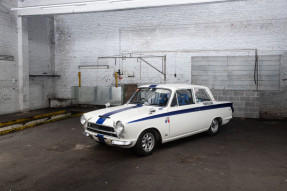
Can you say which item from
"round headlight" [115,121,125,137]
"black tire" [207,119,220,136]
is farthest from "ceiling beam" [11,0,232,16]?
"round headlight" [115,121,125,137]

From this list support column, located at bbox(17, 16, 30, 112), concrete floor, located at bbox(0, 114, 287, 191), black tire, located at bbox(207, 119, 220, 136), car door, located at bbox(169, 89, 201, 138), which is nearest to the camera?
concrete floor, located at bbox(0, 114, 287, 191)

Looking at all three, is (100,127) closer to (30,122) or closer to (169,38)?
(30,122)

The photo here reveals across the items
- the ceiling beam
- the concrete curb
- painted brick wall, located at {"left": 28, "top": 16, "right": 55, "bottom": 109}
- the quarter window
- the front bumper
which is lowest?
the concrete curb

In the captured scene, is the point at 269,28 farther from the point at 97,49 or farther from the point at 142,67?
the point at 97,49

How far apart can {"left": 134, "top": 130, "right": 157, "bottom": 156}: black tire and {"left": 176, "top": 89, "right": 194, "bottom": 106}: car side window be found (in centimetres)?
109

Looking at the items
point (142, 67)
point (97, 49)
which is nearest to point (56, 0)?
point (97, 49)

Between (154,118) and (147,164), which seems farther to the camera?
(154,118)

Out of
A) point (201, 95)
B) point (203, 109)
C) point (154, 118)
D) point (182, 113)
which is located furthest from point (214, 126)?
point (154, 118)

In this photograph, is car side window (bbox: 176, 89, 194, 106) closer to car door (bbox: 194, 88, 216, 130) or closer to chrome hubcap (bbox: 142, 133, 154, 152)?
car door (bbox: 194, 88, 216, 130)

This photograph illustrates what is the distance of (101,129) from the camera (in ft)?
16.2

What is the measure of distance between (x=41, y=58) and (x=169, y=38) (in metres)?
6.26

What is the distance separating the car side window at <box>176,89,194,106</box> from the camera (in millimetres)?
5675

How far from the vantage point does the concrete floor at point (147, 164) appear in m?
3.73

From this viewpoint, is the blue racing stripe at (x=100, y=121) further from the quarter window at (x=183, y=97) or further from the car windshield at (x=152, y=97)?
the quarter window at (x=183, y=97)
